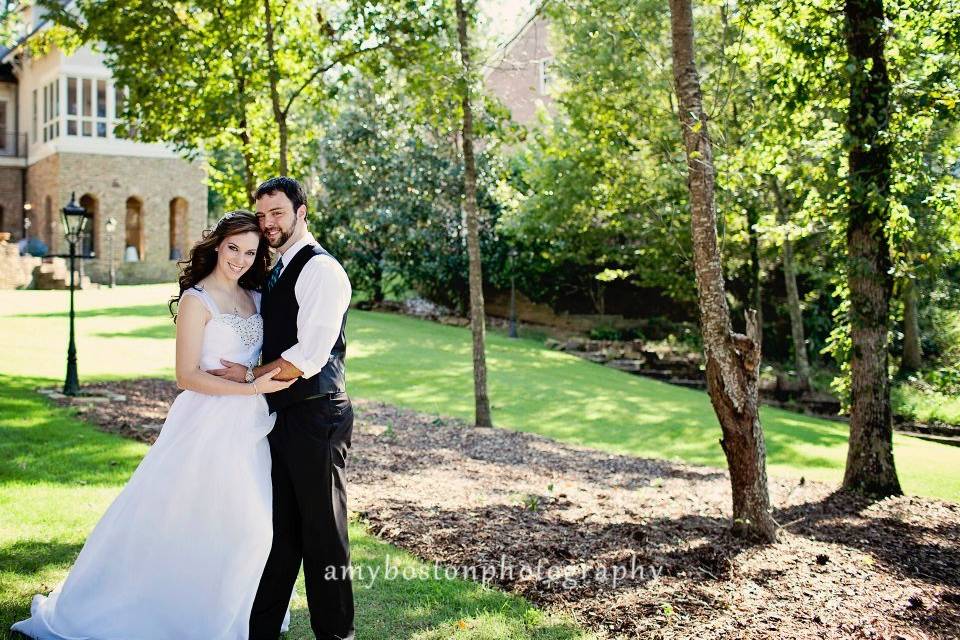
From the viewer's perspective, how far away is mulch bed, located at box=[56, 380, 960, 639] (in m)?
4.68

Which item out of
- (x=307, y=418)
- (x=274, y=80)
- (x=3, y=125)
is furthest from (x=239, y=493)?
(x=3, y=125)

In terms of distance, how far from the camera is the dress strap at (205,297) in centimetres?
434

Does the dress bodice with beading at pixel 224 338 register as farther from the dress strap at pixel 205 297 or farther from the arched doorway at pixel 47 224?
the arched doorway at pixel 47 224

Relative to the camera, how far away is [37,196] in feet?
115

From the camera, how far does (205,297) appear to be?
4.36 m

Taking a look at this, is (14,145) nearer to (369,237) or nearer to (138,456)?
(369,237)

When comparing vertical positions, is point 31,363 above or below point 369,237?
below

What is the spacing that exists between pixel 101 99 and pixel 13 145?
19.3 ft

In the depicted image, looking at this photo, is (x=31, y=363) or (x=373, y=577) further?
(x=31, y=363)

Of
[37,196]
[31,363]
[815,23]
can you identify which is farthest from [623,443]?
[37,196]

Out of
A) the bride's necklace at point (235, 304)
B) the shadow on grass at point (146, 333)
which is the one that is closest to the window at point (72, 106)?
the shadow on grass at point (146, 333)

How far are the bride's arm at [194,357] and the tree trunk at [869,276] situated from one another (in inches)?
261

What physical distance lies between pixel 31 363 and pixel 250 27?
7.39 m

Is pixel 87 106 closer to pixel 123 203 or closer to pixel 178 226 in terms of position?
pixel 123 203
